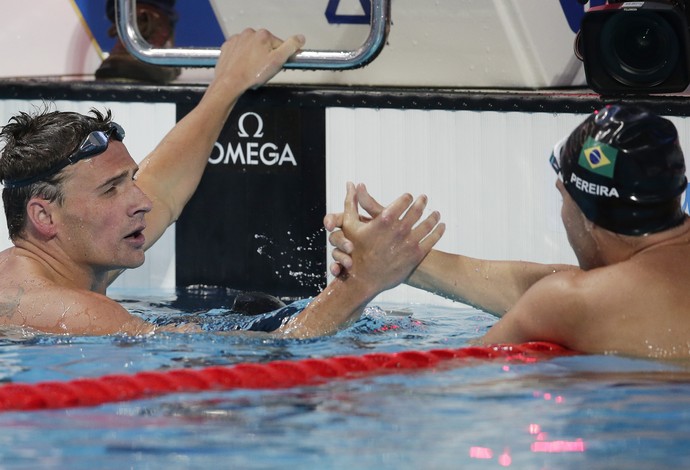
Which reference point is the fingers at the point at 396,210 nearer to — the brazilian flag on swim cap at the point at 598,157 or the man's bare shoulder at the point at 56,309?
the brazilian flag on swim cap at the point at 598,157

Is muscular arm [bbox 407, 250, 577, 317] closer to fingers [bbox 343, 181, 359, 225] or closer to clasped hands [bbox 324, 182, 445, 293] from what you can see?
clasped hands [bbox 324, 182, 445, 293]

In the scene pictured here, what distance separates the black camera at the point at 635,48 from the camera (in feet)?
14.1

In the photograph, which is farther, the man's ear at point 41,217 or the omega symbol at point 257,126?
the omega symbol at point 257,126

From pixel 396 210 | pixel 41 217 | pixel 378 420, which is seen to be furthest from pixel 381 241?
pixel 41 217

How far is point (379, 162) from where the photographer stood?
4.66m

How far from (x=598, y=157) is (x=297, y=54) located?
6.20 feet

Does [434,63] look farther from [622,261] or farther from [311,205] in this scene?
[622,261]

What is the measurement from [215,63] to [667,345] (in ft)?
7.75

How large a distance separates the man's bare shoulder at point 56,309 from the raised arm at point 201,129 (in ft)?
2.28

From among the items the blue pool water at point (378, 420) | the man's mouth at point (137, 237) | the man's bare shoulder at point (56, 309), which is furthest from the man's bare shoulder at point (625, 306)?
the man's mouth at point (137, 237)

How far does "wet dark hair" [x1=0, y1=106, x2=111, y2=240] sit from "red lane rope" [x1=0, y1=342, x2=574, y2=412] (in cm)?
94

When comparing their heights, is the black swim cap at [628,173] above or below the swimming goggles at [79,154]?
below

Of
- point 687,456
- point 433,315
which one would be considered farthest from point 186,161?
point 687,456

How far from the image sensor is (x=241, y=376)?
9.68 ft
